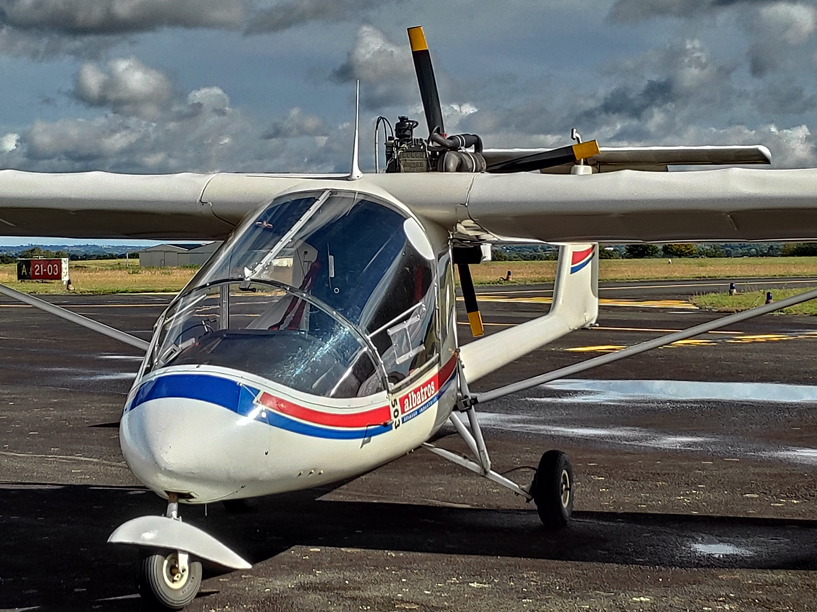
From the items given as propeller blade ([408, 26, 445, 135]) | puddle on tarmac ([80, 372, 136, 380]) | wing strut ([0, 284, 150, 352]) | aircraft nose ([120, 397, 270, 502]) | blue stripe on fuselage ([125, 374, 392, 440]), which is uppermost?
propeller blade ([408, 26, 445, 135])

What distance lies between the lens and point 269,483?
4.88 metres

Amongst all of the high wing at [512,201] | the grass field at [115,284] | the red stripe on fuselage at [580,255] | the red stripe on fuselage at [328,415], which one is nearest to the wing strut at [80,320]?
the high wing at [512,201]

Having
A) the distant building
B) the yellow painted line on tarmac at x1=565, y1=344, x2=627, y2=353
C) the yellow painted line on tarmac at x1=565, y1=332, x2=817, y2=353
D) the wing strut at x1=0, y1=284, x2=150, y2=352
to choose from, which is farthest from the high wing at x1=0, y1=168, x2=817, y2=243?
the distant building

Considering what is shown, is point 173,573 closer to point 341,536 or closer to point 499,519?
point 341,536

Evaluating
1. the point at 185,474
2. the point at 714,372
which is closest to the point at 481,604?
the point at 185,474

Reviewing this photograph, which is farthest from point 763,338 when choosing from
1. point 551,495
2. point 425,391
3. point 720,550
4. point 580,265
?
point 425,391

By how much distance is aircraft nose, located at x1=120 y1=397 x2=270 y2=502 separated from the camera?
14.8ft

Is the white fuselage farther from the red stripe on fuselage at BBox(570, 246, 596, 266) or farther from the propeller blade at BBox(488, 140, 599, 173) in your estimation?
the red stripe on fuselage at BBox(570, 246, 596, 266)

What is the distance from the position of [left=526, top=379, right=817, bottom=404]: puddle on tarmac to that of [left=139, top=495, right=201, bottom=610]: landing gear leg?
8.78m

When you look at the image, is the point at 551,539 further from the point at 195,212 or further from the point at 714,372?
the point at 714,372

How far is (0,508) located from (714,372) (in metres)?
11.6

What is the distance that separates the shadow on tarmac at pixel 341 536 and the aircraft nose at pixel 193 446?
3.58 feet

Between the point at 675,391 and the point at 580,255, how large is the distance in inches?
159

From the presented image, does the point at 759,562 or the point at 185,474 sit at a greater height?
the point at 185,474
